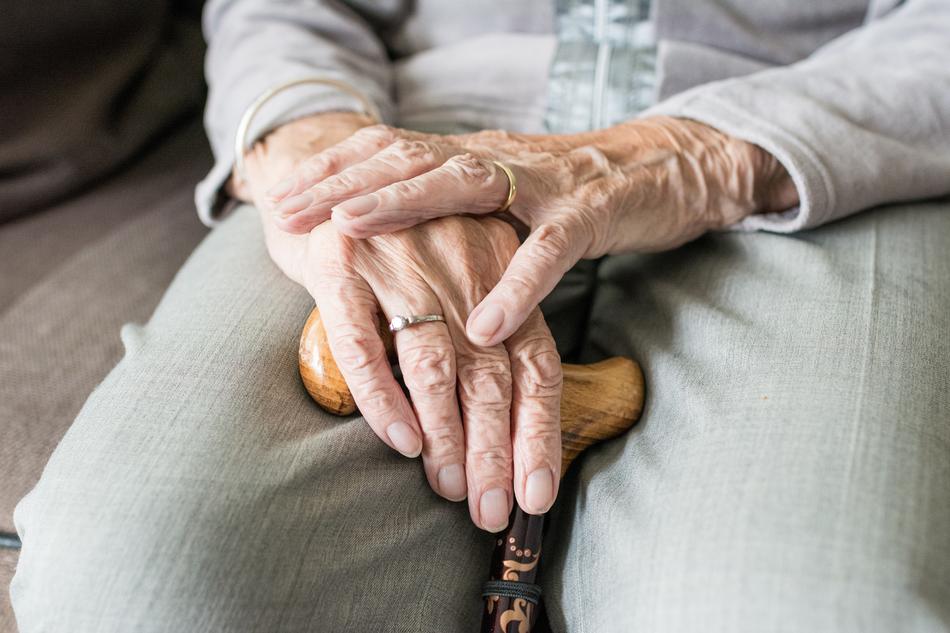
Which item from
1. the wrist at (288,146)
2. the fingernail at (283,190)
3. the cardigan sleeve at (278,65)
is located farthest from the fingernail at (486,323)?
the cardigan sleeve at (278,65)

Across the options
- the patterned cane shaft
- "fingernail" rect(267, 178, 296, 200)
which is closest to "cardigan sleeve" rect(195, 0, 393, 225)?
"fingernail" rect(267, 178, 296, 200)

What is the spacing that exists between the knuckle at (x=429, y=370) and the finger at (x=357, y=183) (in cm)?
14

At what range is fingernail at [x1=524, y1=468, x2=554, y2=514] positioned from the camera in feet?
2.09

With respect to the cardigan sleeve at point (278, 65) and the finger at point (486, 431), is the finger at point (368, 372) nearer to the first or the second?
the finger at point (486, 431)

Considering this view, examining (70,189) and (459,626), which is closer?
(459,626)

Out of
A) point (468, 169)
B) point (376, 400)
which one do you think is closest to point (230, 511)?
point (376, 400)

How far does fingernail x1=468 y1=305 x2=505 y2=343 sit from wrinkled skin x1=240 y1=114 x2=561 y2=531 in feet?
0.07

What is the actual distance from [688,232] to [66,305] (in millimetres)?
770

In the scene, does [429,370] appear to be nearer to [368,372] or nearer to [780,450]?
[368,372]

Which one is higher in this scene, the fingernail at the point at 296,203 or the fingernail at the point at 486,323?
the fingernail at the point at 296,203

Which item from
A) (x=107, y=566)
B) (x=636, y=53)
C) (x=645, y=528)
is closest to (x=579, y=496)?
(x=645, y=528)

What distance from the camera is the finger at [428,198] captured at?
658 millimetres

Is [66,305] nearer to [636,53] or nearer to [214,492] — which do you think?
[214,492]

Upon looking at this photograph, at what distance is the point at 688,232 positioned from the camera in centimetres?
85
